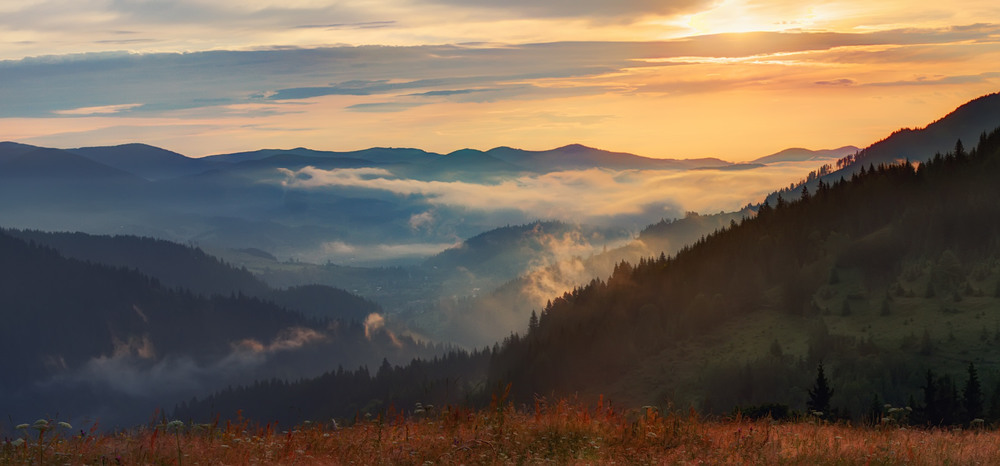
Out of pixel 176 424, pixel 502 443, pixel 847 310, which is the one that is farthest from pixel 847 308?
pixel 176 424

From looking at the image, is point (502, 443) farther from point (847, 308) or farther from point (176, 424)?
point (847, 308)

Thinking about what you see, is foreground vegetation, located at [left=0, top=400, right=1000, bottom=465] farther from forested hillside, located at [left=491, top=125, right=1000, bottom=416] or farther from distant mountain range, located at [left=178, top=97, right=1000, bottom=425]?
forested hillside, located at [left=491, top=125, right=1000, bottom=416]

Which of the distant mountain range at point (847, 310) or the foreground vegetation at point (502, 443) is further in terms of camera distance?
the distant mountain range at point (847, 310)

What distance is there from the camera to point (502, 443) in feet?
59.0

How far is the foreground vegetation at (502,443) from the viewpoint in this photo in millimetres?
16844

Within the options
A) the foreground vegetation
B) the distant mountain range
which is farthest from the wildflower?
the distant mountain range

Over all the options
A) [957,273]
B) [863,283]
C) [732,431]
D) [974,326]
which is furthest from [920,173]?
[732,431]

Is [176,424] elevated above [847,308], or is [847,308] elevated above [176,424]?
[176,424]

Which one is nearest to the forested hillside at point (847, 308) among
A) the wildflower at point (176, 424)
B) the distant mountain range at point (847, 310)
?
the distant mountain range at point (847, 310)

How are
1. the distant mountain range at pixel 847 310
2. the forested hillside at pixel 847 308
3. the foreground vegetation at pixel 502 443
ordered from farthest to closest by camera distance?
the forested hillside at pixel 847 308 → the distant mountain range at pixel 847 310 → the foreground vegetation at pixel 502 443

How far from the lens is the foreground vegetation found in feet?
55.3

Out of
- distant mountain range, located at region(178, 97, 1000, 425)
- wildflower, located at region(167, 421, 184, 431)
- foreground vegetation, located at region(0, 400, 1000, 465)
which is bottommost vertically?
distant mountain range, located at region(178, 97, 1000, 425)

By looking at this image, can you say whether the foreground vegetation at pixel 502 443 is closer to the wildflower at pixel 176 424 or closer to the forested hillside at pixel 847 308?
the wildflower at pixel 176 424

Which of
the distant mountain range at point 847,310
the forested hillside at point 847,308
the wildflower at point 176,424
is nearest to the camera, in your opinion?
Result: the wildflower at point 176,424
